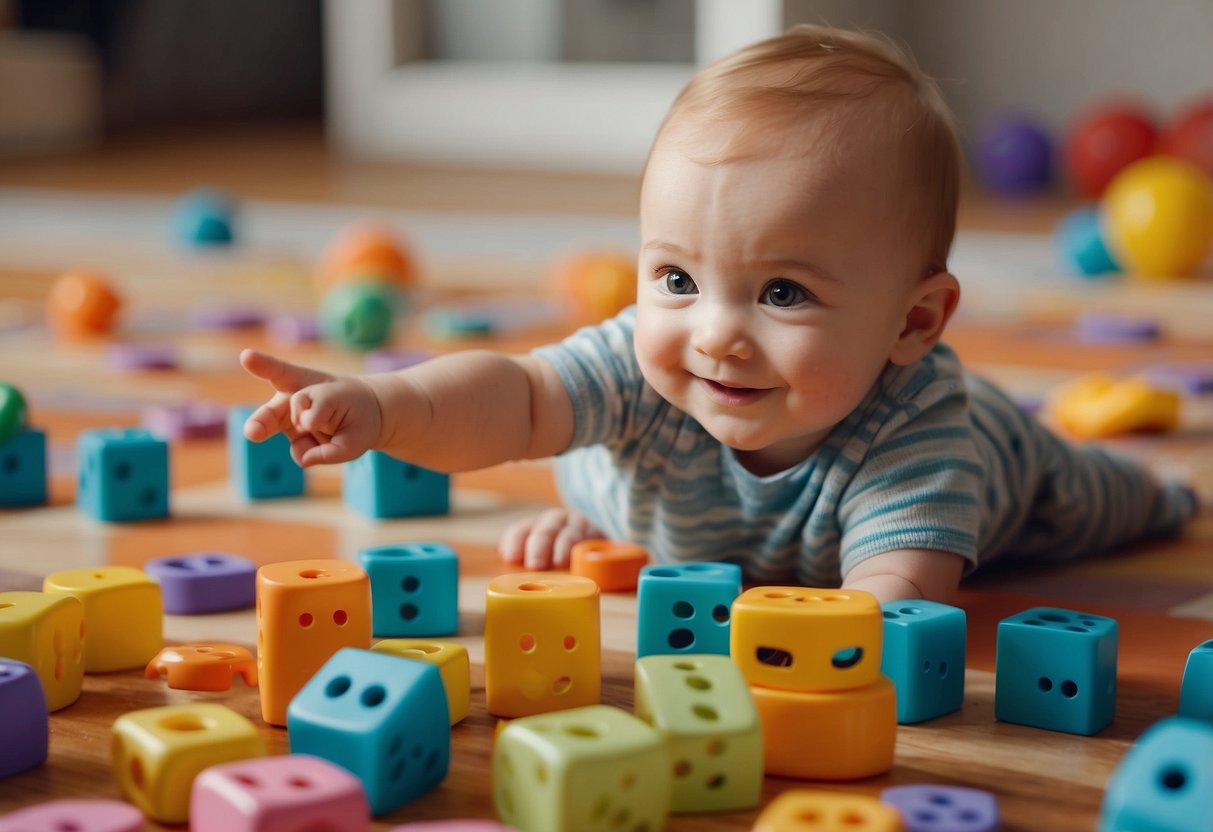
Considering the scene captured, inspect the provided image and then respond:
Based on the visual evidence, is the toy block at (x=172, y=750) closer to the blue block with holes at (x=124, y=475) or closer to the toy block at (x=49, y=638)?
the toy block at (x=49, y=638)

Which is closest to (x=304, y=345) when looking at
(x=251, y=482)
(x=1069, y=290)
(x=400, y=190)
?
(x=251, y=482)

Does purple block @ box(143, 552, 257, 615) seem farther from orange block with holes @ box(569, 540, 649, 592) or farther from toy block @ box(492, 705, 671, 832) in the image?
toy block @ box(492, 705, 671, 832)

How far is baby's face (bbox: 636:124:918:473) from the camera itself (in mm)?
910

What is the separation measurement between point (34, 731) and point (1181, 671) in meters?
0.61

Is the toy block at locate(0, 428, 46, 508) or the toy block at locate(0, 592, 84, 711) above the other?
the toy block at locate(0, 428, 46, 508)

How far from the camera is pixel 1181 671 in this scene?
3.00ft

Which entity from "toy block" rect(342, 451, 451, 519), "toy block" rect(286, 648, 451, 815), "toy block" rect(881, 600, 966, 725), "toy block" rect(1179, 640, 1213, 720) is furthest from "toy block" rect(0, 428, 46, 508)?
"toy block" rect(1179, 640, 1213, 720)

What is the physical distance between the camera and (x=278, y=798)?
0.62 m

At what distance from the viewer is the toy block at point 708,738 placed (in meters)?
0.70

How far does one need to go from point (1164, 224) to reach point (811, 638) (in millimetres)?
1884

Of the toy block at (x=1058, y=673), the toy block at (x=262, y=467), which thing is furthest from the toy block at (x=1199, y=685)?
the toy block at (x=262, y=467)

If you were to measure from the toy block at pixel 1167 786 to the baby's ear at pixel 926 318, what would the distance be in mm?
408

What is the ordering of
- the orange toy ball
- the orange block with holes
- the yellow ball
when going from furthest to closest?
1. the yellow ball
2. the orange toy ball
3. the orange block with holes

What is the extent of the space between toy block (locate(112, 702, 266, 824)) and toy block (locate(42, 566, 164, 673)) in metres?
0.18
